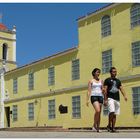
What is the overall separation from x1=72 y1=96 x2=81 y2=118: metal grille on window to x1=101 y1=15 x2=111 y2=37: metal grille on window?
14.2 ft

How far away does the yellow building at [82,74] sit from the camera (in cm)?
2214

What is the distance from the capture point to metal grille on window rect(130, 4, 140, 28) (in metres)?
22.0

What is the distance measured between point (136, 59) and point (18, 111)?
1459 cm

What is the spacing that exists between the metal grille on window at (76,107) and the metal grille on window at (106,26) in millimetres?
4324

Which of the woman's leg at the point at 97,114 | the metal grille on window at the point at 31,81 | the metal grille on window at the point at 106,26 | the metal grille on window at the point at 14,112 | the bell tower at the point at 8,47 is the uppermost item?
the bell tower at the point at 8,47

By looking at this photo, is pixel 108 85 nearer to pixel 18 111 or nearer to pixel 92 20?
pixel 92 20

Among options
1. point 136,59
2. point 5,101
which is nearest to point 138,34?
point 136,59

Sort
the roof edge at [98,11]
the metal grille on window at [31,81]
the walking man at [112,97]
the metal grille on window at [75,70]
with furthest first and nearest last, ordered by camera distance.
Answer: the metal grille on window at [31,81] < the metal grille on window at [75,70] < the roof edge at [98,11] < the walking man at [112,97]

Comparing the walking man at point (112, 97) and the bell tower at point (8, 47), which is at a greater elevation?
the bell tower at point (8, 47)

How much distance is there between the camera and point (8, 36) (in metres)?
44.8

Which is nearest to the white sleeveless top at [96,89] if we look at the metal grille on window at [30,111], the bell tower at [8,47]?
the metal grille on window at [30,111]

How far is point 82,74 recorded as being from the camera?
2609cm

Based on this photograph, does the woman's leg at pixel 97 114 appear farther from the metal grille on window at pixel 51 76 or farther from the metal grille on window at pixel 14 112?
the metal grille on window at pixel 14 112

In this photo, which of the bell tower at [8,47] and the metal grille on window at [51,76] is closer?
the metal grille on window at [51,76]
